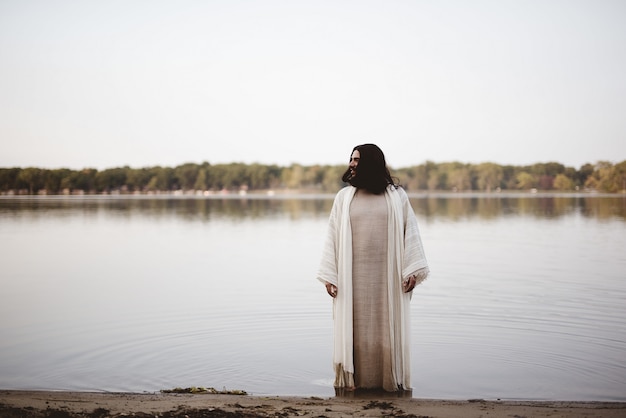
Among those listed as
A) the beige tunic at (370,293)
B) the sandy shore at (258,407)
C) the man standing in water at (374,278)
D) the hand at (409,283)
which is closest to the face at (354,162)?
the man standing in water at (374,278)

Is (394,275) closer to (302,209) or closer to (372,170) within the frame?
(372,170)

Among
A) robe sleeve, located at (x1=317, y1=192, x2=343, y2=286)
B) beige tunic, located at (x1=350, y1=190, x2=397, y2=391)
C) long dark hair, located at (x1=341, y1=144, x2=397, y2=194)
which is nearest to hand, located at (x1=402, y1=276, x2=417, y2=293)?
beige tunic, located at (x1=350, y1=190, x2=397, y2=391)

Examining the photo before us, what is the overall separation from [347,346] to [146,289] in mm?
8279

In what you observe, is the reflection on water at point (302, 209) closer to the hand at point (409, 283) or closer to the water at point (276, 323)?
the water at point (276, 323)

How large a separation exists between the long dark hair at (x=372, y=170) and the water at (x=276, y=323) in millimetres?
1847

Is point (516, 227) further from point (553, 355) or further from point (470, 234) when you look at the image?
point (553, 355)

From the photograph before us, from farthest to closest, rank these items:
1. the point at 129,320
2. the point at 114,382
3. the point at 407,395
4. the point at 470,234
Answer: the point at 470,234 < the point at 129,320 < the point at 114,382 < the point at 407,395

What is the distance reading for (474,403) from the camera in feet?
19.3

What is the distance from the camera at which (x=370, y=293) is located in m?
6.49

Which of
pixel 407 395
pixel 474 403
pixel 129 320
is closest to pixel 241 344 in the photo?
pixel 129 320

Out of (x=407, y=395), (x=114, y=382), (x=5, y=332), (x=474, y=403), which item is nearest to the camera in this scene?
(x=474, y=403)

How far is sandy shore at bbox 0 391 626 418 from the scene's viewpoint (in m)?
5.25

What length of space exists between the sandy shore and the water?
0.82 m

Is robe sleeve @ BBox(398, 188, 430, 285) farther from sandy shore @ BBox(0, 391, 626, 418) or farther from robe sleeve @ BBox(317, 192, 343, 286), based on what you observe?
sandy shore @ BBox(0, 391, 626, 418)
